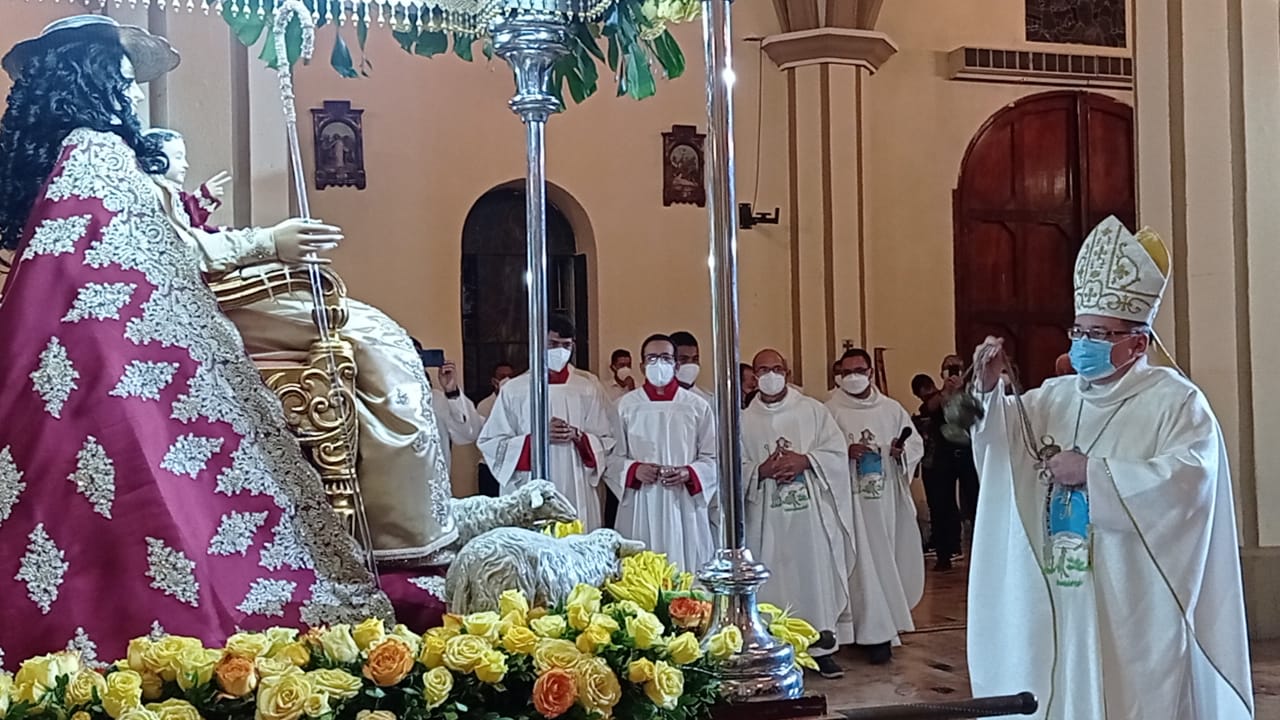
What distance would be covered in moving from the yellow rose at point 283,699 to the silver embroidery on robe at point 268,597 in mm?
439

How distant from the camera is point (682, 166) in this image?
10484 millimetres

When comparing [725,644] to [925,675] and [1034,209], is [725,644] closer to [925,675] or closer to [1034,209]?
[925,675]

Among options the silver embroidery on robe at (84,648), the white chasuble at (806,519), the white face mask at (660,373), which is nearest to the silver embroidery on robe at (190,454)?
the silver embroidery on robe at (84,648)

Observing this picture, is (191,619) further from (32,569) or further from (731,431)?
(731,431)

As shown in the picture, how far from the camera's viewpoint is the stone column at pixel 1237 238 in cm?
669

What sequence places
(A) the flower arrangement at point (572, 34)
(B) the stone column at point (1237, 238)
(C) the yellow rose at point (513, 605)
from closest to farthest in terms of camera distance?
(C) the yellow rose at point (513, 605) → (A) the flower arrangement at point (572, 34) → (B) the stone column at point (1237, 238)

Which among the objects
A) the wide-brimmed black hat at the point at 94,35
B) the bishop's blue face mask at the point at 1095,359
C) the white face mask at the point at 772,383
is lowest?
the white face mask at the point at 772,383

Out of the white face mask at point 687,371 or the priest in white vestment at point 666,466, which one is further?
the white face mask at point 687,371

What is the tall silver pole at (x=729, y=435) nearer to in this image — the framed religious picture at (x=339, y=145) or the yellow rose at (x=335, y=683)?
the yellow rose at (x=335, y=683)

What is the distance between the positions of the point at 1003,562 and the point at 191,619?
2712 millimetres

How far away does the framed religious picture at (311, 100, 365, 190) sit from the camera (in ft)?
31.7

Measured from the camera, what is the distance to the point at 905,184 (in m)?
11.1

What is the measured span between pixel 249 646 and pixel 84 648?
1.07ft

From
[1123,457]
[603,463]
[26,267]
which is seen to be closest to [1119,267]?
[1123,457]
